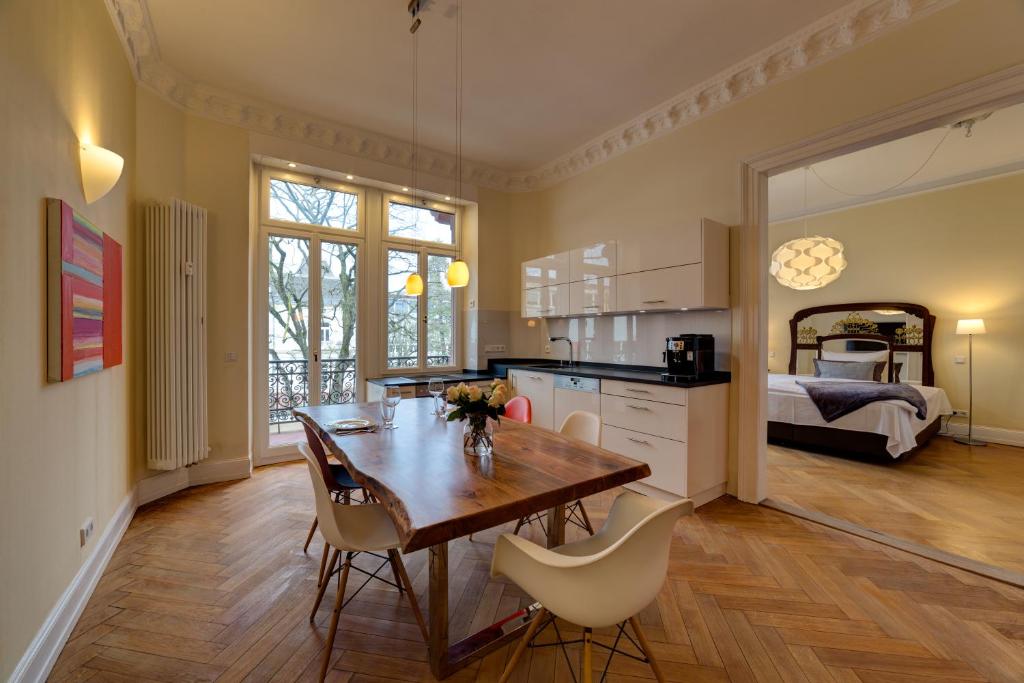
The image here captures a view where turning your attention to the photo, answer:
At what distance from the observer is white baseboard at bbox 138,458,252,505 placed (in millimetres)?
3018

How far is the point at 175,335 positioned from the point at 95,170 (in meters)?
1.48

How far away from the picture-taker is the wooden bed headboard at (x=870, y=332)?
5250mm

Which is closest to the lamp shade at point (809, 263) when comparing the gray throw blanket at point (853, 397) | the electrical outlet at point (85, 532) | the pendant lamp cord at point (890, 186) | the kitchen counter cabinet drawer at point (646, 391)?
the pendant lamp cord at point (890, 186)

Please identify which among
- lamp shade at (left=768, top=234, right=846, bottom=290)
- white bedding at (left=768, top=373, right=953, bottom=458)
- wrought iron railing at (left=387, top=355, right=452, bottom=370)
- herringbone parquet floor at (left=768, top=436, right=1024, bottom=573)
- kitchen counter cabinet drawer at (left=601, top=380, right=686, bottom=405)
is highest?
lamp shade at (left=768, top=234, right=846, bottom=290)

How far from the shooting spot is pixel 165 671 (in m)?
1.52

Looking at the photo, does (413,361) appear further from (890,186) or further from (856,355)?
(890,186)

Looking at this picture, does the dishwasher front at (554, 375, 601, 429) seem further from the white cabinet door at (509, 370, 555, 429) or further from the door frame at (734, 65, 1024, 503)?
the door frame at (734, 65, 1024, 503)

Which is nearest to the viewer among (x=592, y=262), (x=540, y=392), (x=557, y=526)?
(x=557, y=526)

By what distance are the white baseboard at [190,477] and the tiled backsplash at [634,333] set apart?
333cm

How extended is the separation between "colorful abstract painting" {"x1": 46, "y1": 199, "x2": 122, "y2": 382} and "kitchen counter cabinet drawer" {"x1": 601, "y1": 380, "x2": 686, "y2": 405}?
10.3 feet

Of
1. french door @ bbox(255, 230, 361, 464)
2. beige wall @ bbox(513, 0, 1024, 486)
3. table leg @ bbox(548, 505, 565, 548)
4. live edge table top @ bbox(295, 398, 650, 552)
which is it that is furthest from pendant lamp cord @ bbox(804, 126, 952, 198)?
french door @ bbox(255, 230, 361, 464)

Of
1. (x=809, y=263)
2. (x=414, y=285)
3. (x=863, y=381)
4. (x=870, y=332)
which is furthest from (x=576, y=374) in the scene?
(x=870, y=332)

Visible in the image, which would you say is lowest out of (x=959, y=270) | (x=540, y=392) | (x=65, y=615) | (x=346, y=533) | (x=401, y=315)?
(x=65, y=615)

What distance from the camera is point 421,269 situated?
479 cm
